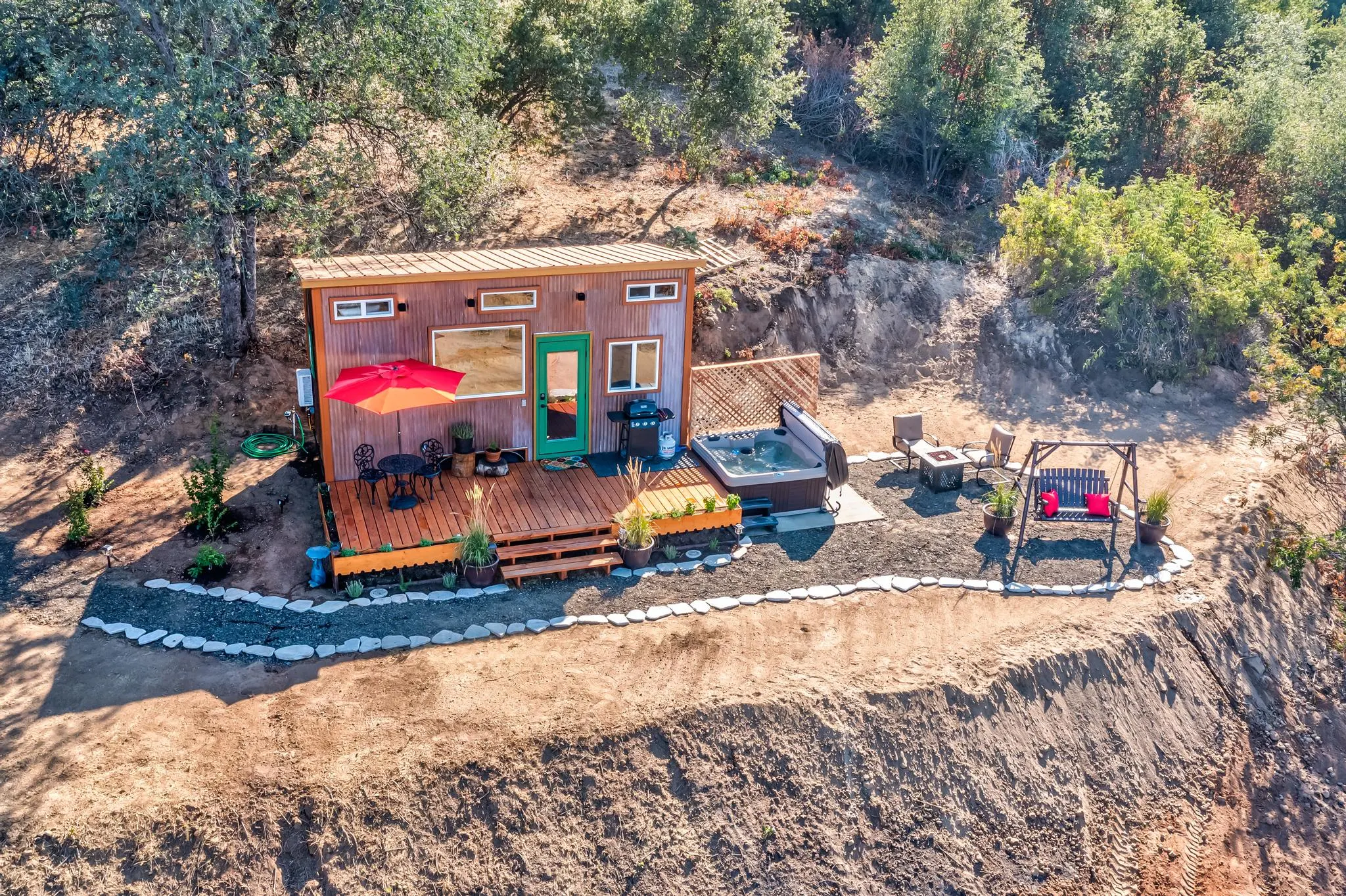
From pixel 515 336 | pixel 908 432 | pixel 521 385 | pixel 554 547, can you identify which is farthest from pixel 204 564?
pixel 908 432

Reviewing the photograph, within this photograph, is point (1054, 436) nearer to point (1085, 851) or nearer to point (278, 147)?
point (1085, 851)

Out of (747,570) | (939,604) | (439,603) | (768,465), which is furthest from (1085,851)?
(439,603)

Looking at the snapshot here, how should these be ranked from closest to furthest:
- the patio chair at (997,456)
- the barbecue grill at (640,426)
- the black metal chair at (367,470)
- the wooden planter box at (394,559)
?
the wooden planter box at (394,559) → the black metal chair at (367,470) → the barbecue grill at (640,426) → the patio chair at (997,456)

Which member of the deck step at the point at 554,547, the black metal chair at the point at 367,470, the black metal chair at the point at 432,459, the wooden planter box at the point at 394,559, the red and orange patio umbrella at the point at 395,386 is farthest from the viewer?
the black metal chair at the point at 432,459

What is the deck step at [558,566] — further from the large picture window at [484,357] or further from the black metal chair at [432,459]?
the large picture window at [484,357]

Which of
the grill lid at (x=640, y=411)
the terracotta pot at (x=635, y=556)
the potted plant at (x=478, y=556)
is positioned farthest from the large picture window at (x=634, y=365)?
the potted plant at (x=478, y=556)

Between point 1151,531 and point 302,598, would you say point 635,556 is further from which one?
point 1151,531
